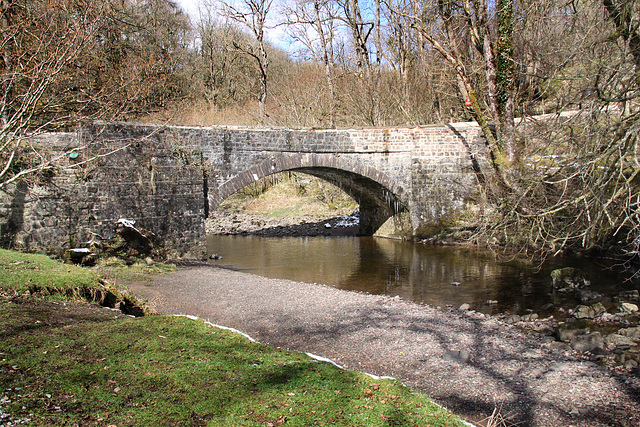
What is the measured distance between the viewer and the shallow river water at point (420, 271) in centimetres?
941

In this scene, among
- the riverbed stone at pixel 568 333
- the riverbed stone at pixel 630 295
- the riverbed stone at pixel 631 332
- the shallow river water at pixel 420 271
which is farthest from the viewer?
the shallow river water at pixel 420 271

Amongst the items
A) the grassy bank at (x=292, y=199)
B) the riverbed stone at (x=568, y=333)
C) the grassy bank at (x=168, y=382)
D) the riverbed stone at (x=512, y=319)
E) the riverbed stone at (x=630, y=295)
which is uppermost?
the grassy bank at (x=292, y=199)

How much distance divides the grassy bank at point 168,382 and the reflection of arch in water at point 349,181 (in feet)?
32.8

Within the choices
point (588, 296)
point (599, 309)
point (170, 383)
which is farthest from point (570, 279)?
point (170, 383)

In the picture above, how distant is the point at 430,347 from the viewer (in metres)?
6.43

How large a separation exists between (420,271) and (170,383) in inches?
388

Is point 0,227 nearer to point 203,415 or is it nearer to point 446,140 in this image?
point 203,415

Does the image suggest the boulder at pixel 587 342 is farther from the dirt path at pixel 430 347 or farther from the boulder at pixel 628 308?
the boulder at pixel 628 308

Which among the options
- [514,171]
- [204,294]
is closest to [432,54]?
[514,171]

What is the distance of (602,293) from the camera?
30.0 feet

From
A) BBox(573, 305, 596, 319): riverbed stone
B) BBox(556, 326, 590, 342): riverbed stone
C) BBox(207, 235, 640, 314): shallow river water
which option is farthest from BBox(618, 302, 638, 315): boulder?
BBox(556, 326, 590, 342): riverbed stone

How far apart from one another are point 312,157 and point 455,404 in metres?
11.7

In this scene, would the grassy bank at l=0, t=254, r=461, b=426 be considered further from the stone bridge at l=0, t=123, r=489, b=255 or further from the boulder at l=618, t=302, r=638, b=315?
the boulder at l=618, t=302, r=638, b=315

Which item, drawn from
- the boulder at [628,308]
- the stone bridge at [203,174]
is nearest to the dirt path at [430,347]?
the boulder at [628,308]
